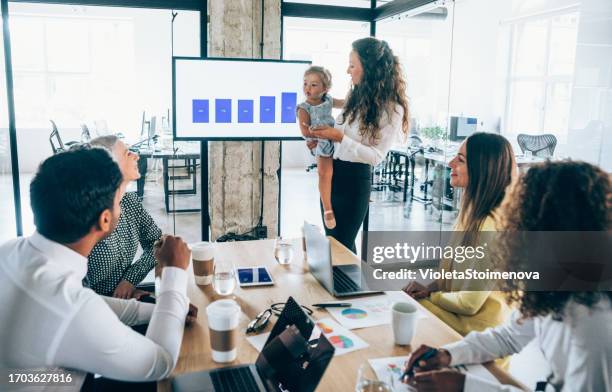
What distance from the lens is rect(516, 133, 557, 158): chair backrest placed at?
16.6 feet

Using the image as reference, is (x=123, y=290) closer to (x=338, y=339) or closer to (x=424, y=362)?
(x=338, y=339)

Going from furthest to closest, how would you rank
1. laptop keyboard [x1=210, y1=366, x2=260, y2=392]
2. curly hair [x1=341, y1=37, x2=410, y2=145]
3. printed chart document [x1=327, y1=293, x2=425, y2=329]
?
curly hair [x1=341, y1=37, x2=410, y2=145] → printed chart document [x1=327, y1=293, x2=425, y2=329] → laptop keyboard [x1=210, y1=366, x2=260, y2=392]

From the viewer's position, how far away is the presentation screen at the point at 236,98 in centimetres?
359

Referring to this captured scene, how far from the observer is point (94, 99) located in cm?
930

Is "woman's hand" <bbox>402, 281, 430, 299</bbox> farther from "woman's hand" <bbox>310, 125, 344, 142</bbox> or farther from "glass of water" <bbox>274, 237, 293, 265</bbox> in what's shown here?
"woman's hand" <bbox>310, 125, 344, 142</bbox>

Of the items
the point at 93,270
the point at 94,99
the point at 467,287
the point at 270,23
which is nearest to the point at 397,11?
the point at 270,23

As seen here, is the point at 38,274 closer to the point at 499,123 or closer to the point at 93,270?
the point at 93,270

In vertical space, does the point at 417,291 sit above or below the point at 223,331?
below

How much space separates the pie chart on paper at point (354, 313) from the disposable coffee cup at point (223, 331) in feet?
1.41

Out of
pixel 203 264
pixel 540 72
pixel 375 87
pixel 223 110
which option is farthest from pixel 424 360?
pixel 540 72

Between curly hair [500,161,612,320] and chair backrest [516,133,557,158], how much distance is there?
12.9 ft

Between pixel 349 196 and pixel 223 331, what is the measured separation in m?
1.71

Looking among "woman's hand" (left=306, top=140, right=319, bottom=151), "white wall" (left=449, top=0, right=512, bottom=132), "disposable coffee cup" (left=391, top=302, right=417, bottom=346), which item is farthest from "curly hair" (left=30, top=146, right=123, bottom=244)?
"white wall" (left=449, top=0, right=512, bottom=132)

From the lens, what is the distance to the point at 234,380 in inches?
49.3
